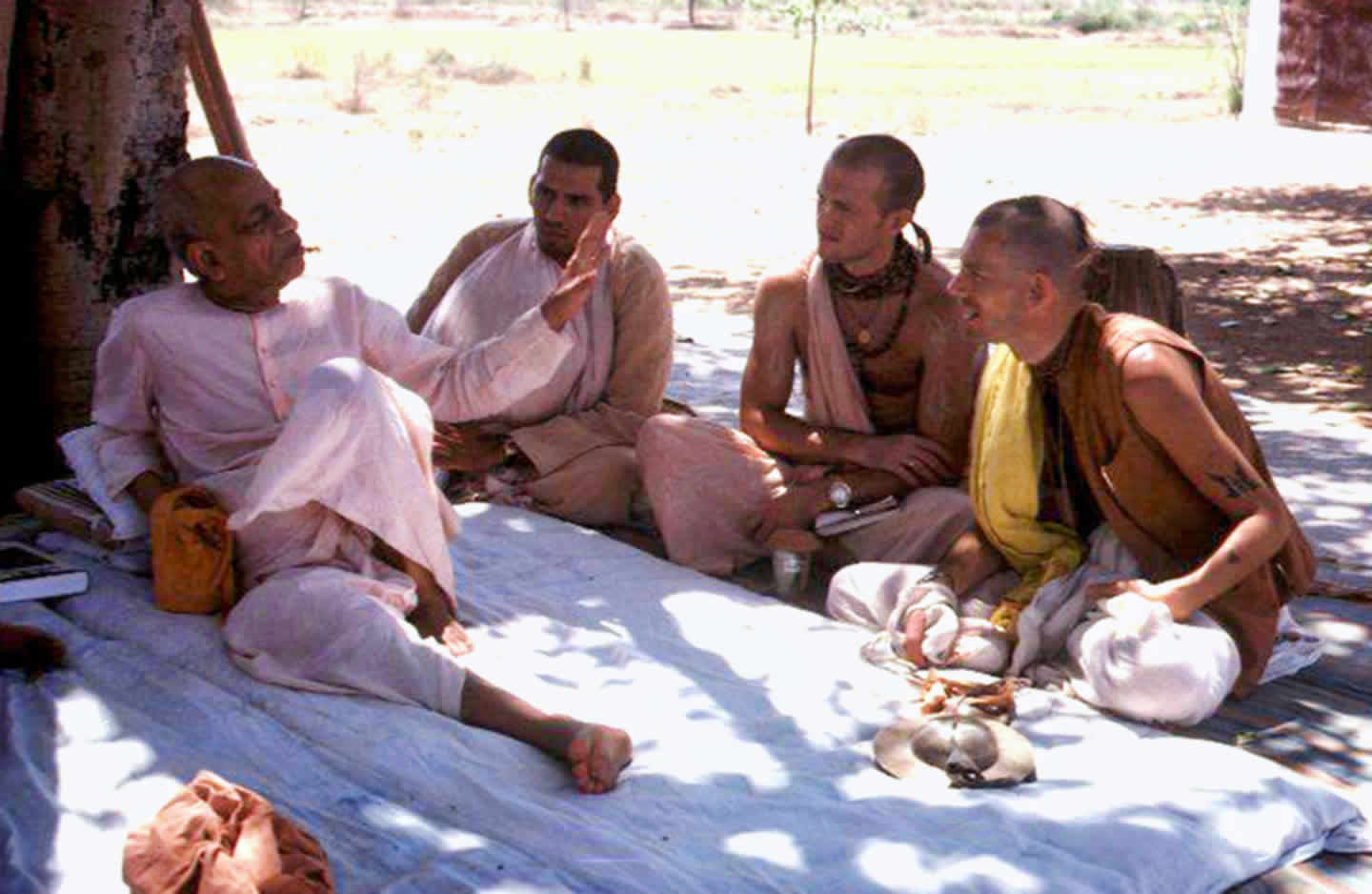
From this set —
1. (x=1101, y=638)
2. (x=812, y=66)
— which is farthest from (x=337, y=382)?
(x=812, y=66)

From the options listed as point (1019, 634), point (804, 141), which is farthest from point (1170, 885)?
point (804, 141)

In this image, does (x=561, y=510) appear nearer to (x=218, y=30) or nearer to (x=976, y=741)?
(x=976, y=741)

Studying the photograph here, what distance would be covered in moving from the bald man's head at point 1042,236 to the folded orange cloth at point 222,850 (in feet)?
7.02

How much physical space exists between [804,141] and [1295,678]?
17.7 m

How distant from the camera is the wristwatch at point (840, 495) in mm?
5160

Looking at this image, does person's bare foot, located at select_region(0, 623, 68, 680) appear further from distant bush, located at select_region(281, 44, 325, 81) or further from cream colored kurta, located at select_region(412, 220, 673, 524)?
distant bush, located at select_region(281, 44, 325, 81)

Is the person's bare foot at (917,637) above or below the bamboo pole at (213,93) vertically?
below

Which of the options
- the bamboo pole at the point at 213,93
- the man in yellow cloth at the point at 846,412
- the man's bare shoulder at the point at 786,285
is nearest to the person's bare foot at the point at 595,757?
the man in yellow cloth at the point at 846,412

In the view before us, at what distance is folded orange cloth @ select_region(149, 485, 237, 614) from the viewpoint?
4.28 m

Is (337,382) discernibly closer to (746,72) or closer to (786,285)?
(786,285)

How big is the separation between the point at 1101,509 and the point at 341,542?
189 cm

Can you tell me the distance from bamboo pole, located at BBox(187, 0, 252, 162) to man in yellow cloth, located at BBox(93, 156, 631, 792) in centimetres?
200

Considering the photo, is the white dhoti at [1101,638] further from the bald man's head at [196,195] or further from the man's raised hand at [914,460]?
the bald man's head at [196,195]

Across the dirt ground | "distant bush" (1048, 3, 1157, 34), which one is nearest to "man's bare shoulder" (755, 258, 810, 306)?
the dirt ground
